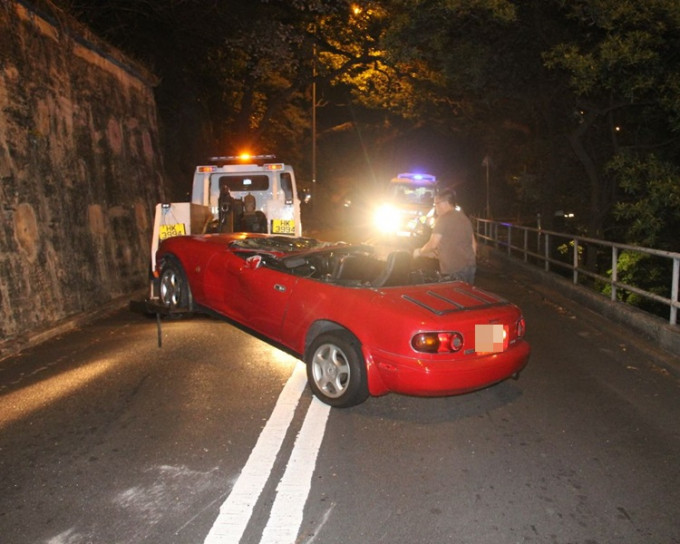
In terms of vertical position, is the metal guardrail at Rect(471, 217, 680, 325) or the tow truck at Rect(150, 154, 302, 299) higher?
the tow truck at Rect(150, 154, 302, 299)

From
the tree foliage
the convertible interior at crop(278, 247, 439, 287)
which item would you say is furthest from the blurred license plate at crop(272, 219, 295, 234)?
the convertible interior at crop(278, 247, 439, 287)

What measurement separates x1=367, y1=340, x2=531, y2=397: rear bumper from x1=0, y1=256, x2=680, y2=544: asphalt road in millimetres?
302

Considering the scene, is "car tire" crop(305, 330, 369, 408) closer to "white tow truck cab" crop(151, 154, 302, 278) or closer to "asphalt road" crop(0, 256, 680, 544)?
"asphalt road" crop(0, 256, 680, 544)

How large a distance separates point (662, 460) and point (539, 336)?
390 cm

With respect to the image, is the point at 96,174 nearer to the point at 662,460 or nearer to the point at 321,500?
the point at 321,500

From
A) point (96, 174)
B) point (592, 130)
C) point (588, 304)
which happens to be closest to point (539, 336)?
point (588, 304)

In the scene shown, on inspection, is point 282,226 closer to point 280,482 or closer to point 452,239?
point 452,239

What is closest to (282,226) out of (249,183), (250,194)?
(250,194)

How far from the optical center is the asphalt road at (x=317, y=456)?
341 centimetres

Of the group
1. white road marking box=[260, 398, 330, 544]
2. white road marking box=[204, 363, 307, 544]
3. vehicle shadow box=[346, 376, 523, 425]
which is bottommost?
vehicle shadow box=[346, 376, 523, 425]

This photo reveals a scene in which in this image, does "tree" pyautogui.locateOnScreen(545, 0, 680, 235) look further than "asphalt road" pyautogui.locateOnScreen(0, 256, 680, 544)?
Yes

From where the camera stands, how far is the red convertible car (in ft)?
15.8

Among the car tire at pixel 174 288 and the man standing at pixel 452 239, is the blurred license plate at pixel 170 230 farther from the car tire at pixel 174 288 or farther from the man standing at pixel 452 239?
the man standing at pixel 452 239

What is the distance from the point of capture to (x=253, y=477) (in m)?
3.95
